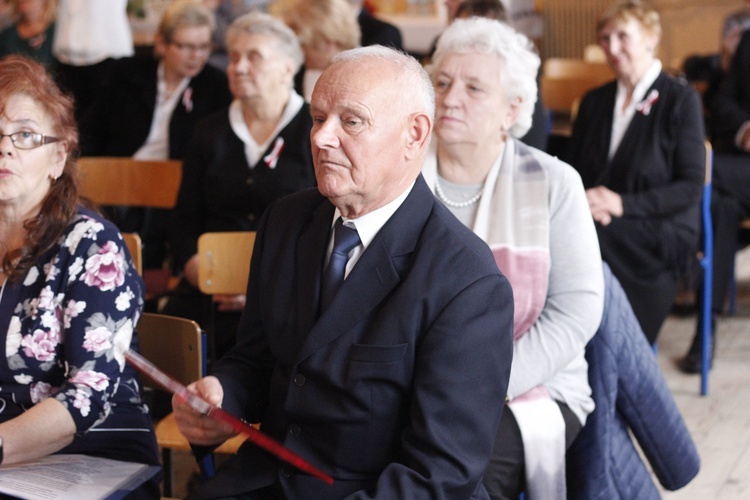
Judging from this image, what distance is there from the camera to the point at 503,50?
233 centimetres

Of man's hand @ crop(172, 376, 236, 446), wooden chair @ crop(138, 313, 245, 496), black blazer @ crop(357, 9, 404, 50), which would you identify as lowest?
wooden chair @ crop(138, 313, 245, 496)

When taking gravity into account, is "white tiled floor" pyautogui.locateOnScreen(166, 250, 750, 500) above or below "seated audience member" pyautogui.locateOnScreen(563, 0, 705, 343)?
below

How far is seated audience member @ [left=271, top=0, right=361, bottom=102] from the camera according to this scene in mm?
4375

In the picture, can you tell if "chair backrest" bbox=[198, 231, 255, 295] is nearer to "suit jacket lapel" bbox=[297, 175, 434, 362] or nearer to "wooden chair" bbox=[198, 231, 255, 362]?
"wooden chair" bbox=[198, 231, 255, 362]

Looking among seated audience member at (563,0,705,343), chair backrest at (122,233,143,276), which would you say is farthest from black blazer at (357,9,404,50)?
chair backrest at (122,233,143,276)

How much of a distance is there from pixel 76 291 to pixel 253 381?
406mm

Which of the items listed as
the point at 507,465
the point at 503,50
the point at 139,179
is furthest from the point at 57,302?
the point at 139,179

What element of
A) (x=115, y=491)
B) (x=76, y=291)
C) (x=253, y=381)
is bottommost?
(x=115, y=491)

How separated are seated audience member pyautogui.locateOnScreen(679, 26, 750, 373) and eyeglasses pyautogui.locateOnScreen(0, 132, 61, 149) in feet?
9.20

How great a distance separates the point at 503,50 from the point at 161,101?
2.60 m

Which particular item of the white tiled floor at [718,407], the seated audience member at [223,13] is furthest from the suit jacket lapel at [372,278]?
the seated audience member at [223,13]

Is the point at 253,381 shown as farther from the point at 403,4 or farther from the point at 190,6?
the point at 403,4

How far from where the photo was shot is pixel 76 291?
1.90 metres

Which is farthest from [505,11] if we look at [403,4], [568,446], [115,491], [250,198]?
[403,4]
